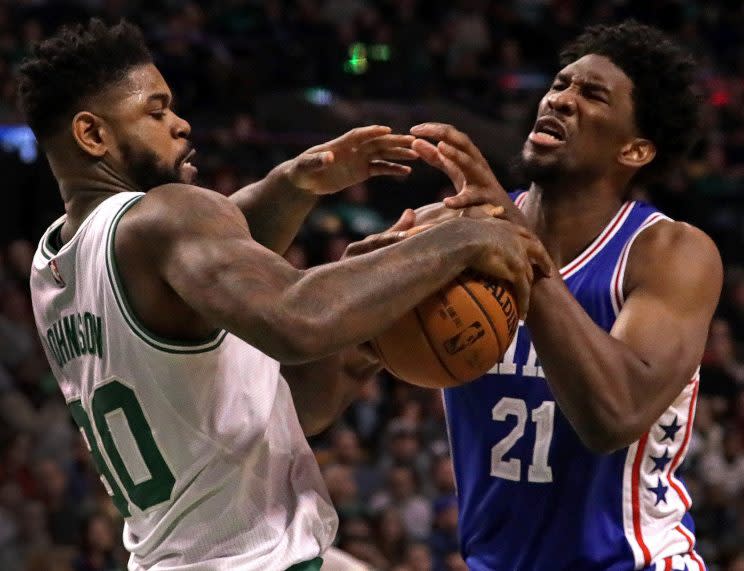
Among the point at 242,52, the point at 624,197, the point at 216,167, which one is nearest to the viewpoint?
the point at 624,197

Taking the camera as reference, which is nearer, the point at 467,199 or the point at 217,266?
the point at 217,266

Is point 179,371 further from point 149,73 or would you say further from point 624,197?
point 624,197

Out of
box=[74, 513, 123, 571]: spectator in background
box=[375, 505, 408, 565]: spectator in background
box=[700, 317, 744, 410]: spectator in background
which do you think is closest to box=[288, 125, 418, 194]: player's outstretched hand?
box=[74, 513, 123, 571]: spectator in background

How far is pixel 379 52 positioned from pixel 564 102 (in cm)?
978

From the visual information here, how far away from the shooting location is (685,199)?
38.7ft

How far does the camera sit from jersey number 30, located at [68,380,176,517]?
10.5 ft

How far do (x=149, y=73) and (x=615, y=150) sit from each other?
1.38 m

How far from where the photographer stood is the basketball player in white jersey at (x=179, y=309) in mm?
2924

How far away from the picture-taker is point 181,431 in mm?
3158

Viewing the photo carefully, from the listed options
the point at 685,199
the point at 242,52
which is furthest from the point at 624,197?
the point at 242,52

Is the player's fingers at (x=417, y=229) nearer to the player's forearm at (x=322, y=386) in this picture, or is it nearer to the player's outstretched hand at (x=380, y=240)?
the player's outstretched hand at (x=380, y=240)

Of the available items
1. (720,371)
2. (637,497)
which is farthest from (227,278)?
(720,371)

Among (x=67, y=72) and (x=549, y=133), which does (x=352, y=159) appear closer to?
(x=549, y=133)

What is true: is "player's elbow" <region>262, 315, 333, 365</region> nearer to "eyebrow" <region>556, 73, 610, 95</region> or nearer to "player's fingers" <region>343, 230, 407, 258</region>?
"player's fingers" <region>343, 230, 407, 258</region>
